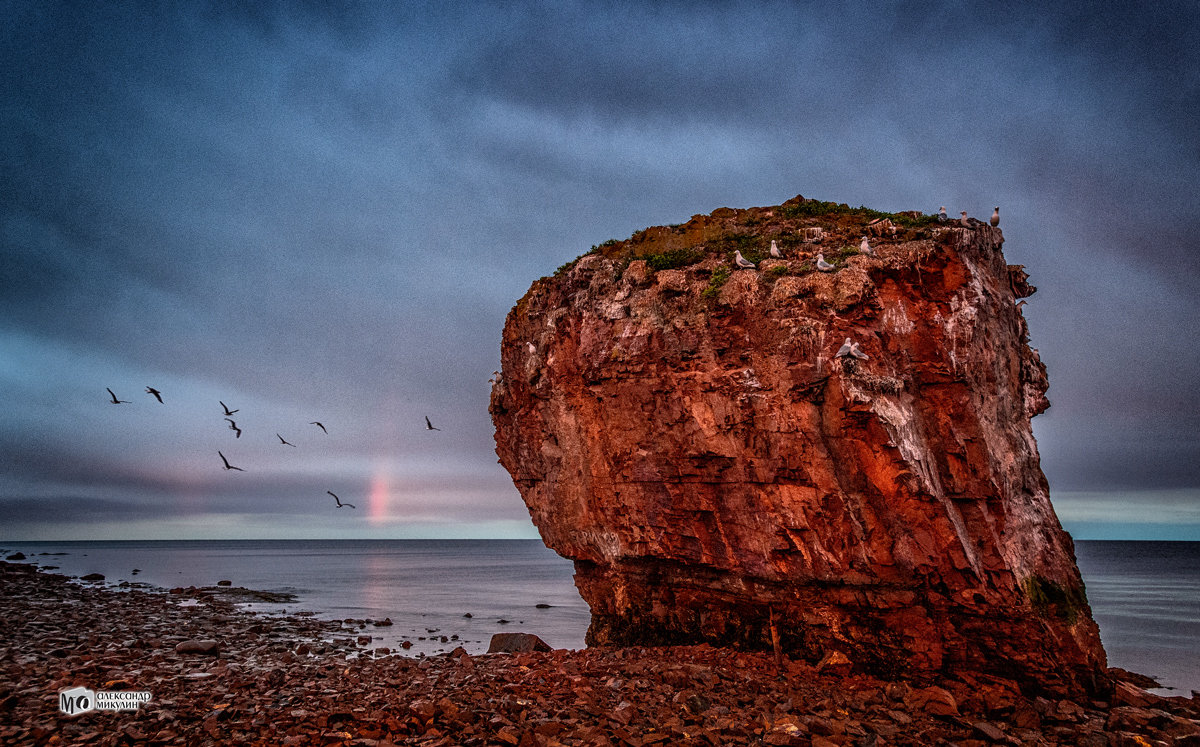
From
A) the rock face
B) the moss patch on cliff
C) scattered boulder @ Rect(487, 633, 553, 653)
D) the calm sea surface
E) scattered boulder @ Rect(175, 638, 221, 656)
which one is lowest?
the calm sea surface

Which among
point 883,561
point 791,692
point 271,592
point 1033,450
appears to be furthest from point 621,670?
point 271,592

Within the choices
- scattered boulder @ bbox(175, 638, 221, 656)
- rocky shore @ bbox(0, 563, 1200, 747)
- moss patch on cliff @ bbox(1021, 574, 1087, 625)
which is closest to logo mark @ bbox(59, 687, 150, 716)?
rocky shore @ bbox(0, 563, 1200, 747)

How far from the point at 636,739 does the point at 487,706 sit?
2701 millimetres

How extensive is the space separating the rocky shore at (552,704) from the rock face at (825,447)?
118 cm

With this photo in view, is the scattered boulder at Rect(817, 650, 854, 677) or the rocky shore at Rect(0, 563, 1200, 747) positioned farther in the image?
the scattered boulder at Rect(817, 650, 854, 677)

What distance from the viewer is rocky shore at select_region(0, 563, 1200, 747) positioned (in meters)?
10.1

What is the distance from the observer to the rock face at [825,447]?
13.5 m

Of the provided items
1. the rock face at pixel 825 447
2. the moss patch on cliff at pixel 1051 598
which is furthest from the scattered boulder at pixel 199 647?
the moss patch on cliff at pixel 1051 598

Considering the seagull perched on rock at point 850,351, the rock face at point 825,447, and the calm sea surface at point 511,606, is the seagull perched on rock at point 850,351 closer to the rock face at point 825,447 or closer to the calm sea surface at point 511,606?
the rock face at point 825,447

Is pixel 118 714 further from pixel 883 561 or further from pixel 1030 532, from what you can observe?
pixel 1030 532

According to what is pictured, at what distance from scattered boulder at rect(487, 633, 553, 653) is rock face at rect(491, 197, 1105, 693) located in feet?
8.45

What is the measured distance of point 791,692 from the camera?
12.9 metres

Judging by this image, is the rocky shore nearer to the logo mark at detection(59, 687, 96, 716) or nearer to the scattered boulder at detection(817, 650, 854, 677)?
the scattered boulder at detection(817, 650, 854, 677)

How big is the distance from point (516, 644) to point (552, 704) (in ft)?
26.1
